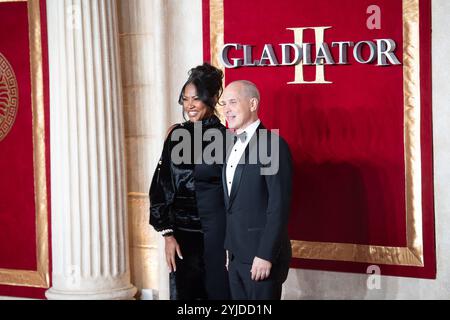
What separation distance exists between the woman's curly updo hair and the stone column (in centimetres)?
98

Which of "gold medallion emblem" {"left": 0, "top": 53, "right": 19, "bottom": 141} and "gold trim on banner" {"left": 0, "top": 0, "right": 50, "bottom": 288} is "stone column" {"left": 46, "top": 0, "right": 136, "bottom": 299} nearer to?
"gold trim on banner" {"left": 0, "top": 0, "right": 50, "bottom": 288}

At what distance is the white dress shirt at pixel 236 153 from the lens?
4.02m

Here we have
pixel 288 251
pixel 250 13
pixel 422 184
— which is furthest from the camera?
pixel 250 13

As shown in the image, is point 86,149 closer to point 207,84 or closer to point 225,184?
point 207,84

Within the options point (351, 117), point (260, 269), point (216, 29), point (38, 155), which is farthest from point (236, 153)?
point (38, 155)

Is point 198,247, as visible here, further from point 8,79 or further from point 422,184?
point 8,79

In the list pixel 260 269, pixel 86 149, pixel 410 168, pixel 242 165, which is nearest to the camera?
pixel 260 269

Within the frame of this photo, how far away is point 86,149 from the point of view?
520 cm

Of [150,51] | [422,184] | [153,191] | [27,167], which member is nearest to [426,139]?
[422,184]

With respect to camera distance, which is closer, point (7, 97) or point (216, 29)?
point (216, 29)

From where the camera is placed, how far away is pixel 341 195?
4883mm

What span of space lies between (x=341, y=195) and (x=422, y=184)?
469 millimetres

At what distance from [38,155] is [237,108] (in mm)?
2148

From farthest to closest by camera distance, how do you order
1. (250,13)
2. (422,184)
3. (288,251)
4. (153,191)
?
(250,13) → (422,184) → (153,191) → (288,251)
